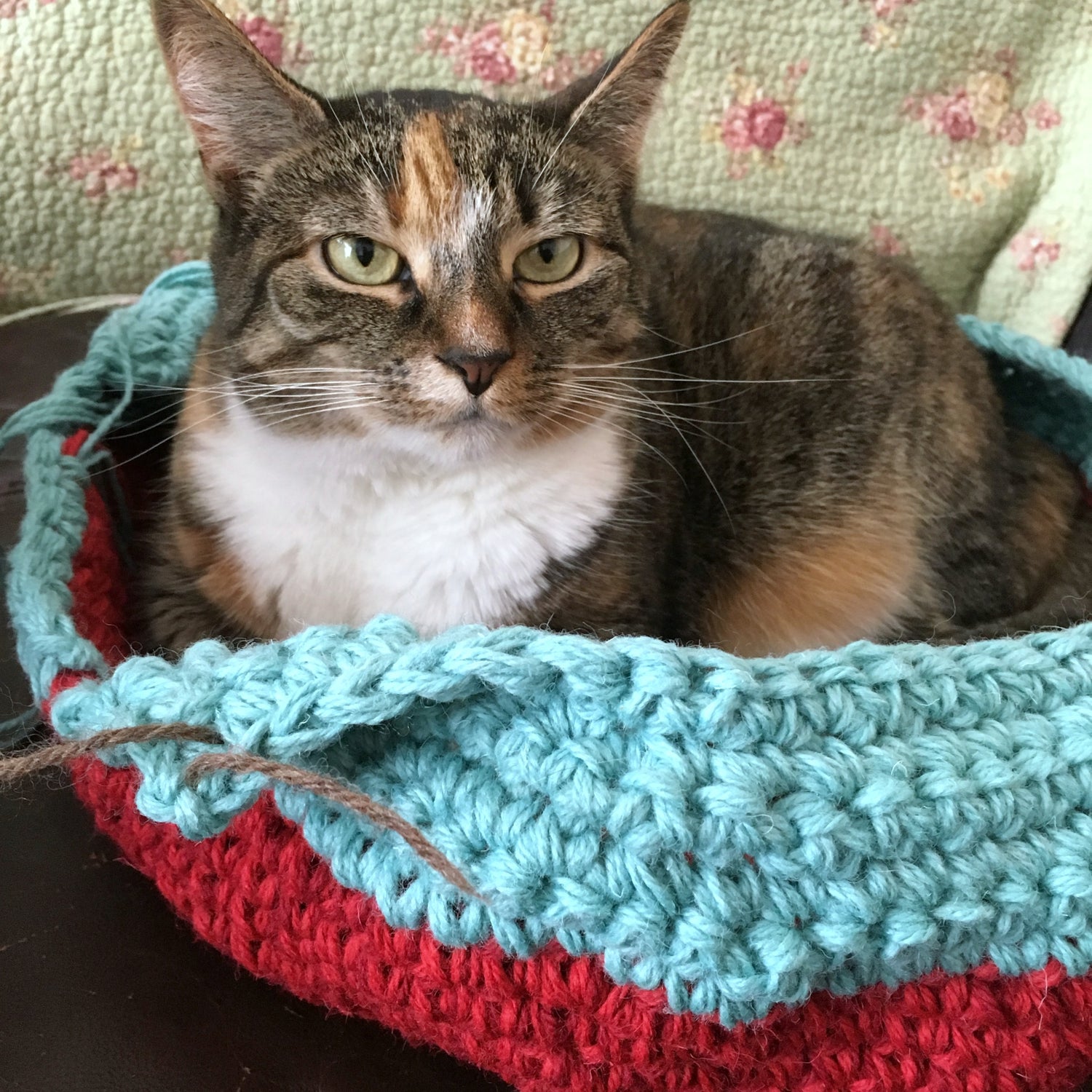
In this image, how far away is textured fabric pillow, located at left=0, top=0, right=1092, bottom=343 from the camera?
131 centimetres

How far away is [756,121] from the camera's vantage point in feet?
4.89

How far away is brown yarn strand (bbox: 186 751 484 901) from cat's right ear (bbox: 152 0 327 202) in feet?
1.64

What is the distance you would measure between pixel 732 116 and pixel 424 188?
2.91ft

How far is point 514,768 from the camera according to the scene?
59 cm

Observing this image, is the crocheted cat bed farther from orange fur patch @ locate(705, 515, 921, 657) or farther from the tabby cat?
orange fur patch @ locate(705, 515, 921, 657)

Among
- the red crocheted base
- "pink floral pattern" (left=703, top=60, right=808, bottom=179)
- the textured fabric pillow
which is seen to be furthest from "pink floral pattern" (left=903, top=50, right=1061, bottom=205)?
the red crocheted base

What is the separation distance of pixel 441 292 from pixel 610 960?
0.49 metres

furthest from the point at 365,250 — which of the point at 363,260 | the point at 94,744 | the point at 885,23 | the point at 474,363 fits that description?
the point at 885,23

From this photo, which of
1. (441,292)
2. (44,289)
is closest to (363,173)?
(441,292)

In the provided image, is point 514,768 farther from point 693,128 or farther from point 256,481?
point 693,128

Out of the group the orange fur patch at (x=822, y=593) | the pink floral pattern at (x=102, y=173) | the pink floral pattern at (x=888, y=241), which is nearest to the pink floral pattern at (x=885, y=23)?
the pink floral pattern at (x=888, y=241)

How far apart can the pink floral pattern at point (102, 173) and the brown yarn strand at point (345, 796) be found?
3.49 feet

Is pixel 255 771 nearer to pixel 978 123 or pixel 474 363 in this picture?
pixel 474 363

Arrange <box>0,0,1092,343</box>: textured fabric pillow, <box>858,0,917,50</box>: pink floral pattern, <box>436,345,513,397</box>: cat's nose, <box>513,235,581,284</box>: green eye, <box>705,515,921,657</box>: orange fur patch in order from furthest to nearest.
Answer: <box>858,0,917,50</box>: pink floral pattern, <box>0,0,1092,343</box>: textured fabric pillow, <box>705,515,921,657</box>: orange fur patch, <box>513,235,581,284</box>: green eye, <box>436,345,513,397</box>: cat's nose
